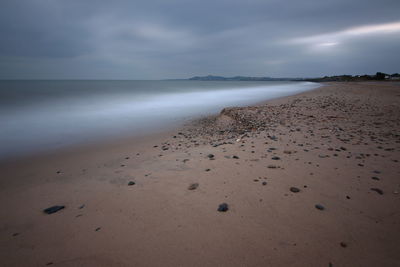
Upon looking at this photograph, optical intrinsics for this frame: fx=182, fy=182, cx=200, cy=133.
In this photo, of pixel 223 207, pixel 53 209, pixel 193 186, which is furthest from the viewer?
pixel 193 186

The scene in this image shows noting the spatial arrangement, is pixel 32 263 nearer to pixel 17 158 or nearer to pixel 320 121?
pixel 17 158

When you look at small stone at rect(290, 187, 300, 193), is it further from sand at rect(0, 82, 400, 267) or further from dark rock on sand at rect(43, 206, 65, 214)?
dark rock on sand at rect(43, 206, 65, 214)

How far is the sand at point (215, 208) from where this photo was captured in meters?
1.80

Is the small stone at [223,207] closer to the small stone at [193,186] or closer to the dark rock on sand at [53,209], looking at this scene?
the small stone at [193,186]

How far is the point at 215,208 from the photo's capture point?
2.42 m

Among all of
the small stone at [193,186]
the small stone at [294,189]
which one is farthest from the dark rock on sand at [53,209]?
the small stone at [294,189]

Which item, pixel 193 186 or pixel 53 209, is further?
pixel 193 186

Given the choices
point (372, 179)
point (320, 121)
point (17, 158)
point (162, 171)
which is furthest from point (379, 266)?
point (17, 158)

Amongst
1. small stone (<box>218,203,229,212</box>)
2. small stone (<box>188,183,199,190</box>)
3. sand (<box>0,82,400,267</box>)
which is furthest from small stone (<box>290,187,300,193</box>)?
small stone (<box>188,183,199,190</box>)

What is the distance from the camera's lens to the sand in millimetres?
1800

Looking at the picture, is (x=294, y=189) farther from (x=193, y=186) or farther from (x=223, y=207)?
(x=193, y=186)

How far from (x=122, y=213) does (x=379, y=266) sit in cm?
273

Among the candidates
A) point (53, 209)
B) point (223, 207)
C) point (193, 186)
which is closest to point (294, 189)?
point (223, 207)

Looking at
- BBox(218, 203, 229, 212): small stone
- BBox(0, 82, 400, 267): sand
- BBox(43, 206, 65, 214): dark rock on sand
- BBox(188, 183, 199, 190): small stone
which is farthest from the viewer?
BBox(188, 183, 199, 190): small stone
